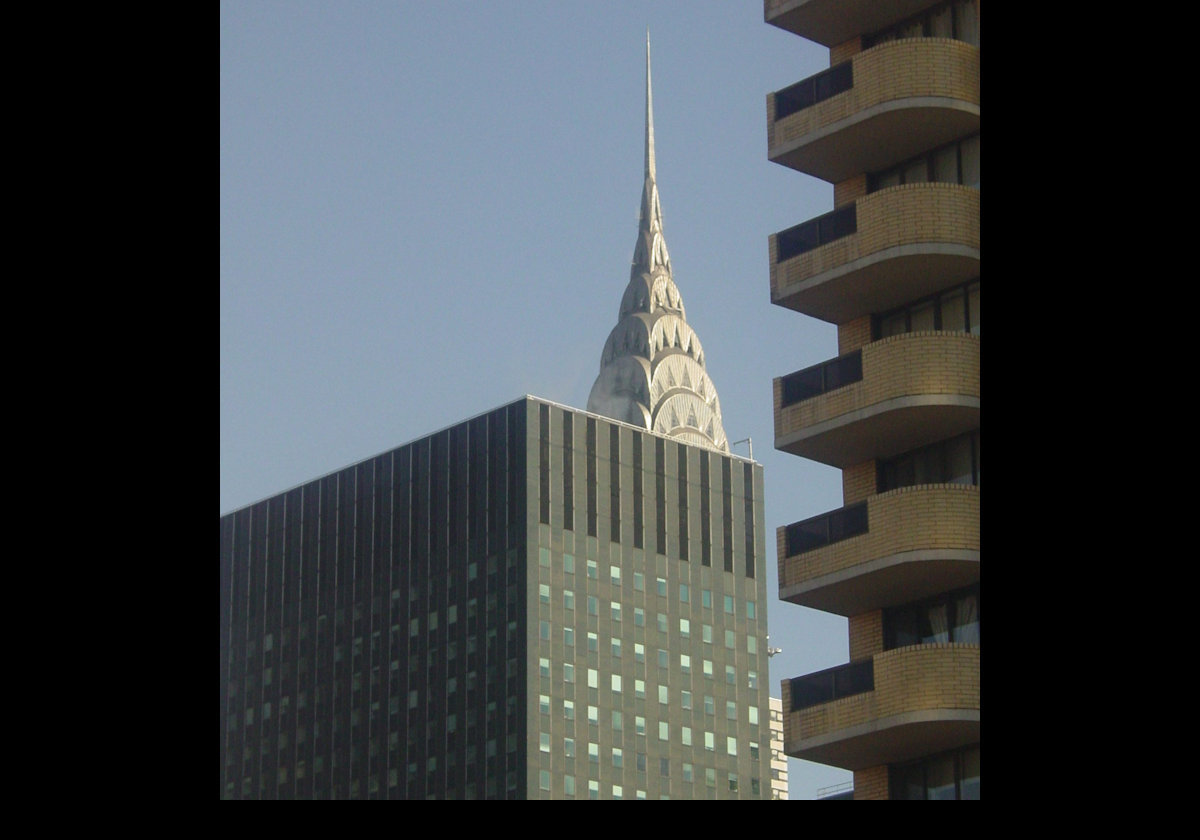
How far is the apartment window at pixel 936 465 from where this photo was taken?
197 ft

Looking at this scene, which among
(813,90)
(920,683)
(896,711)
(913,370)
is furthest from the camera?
(813,90)

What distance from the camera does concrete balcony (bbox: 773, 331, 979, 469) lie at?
196 feet

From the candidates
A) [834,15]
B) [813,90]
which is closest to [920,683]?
[813,90]

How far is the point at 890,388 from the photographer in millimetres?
60062

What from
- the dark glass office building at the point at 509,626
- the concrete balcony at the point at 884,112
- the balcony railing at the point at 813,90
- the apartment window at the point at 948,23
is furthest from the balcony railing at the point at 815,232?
the dark glass office building at the point at 509,626

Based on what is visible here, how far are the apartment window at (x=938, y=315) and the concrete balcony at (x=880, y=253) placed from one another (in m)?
0.26

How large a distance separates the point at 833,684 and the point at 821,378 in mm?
8525

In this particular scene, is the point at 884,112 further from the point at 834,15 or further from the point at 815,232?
the point at 834,15

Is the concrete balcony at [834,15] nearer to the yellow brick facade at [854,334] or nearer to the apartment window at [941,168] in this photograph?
the apartment window at [941,168]

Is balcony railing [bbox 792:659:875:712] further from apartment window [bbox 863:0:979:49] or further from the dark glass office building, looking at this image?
the dark glass office building

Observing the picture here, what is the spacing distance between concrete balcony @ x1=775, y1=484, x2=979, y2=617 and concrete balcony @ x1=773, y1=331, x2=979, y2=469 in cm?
219

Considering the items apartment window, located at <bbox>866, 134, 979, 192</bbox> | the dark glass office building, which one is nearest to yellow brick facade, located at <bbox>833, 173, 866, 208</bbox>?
apartment window, located at <bbox>866, 134, 979, 192</bbox>
